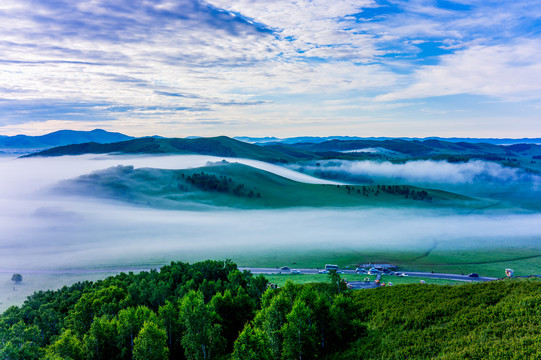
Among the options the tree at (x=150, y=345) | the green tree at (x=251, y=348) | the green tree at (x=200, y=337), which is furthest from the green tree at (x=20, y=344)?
the green tree at (x=251, y=348)

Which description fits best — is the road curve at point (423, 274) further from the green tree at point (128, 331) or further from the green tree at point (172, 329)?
the green tree at point (128, 331)

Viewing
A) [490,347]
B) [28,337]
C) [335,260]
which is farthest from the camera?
[335,260]

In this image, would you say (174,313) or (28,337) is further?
(28,337)

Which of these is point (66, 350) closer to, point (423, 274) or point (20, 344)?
point (20, 344)

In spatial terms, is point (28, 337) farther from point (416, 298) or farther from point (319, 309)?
point (416, 298)

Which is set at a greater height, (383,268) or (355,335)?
(355,335)

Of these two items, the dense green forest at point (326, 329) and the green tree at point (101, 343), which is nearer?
the dense green forest at point (326, 329)

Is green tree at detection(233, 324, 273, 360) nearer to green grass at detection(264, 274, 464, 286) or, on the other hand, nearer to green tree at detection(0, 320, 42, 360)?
green tree at detection(0, 320, 42, 360)

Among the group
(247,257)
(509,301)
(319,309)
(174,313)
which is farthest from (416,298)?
(247,257)
